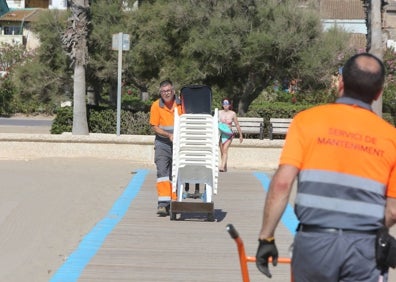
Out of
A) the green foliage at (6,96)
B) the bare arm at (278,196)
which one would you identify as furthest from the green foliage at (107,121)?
the bare arm at (278,196)

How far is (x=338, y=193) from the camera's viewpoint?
170 inches

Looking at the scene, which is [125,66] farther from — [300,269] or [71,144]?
[300,269]

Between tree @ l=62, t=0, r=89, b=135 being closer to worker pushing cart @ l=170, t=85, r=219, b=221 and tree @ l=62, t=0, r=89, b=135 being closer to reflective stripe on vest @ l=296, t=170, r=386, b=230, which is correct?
worker pushing cart @ l=170, t=85, r=219, b=221

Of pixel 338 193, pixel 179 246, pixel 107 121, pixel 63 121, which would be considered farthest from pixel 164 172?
pixel 63 121

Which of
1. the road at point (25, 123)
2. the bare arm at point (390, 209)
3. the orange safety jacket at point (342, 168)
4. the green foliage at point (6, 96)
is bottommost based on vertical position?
the road at point (25, 123)

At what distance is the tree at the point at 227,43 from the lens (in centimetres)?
2398

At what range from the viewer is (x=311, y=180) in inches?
172

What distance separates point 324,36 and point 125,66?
562 centimetres

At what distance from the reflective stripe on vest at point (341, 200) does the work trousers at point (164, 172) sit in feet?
23.9

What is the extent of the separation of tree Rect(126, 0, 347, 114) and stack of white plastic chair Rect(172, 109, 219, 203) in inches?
490

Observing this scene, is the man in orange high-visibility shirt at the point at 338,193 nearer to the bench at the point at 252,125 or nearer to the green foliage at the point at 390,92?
the bench at the point at 252,125

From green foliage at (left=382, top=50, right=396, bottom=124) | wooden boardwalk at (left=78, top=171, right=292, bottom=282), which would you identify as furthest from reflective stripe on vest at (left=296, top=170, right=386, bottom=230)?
green foliage at (left=382, top=50, right=396, bottom=124)

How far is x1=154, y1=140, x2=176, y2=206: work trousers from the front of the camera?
38.1 ft

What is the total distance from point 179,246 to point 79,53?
1373 cm
